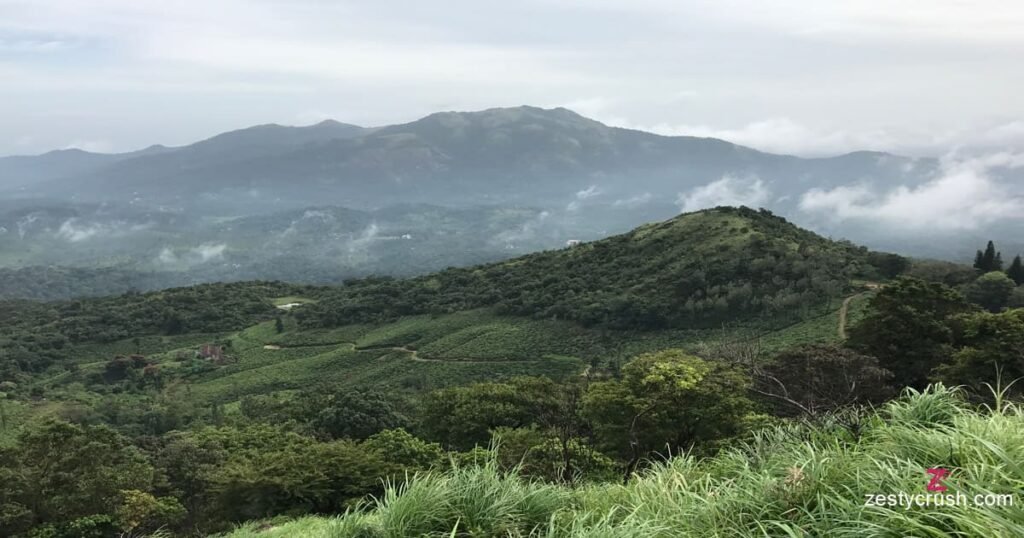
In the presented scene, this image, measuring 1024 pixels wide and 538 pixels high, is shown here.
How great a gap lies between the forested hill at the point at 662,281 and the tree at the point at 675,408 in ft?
131

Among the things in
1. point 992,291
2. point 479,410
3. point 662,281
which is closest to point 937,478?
point 479,410

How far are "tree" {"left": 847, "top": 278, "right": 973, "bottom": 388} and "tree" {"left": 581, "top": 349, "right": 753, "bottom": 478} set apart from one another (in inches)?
379

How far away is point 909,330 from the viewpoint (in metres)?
27.9

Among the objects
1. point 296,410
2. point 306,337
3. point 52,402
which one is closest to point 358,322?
point 306,337

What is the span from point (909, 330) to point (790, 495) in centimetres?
2891

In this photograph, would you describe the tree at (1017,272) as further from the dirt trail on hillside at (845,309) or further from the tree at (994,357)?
the tree at (994,357)

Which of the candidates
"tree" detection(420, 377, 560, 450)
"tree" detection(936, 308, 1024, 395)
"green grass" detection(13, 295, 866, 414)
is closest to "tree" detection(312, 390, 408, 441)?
"tree" detection(420, 377, 560, 450)

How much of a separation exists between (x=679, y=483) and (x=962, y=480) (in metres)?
2.18

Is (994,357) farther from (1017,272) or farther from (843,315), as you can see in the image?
(1017,272)

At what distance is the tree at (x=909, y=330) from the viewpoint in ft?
87.9

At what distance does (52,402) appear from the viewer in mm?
62344

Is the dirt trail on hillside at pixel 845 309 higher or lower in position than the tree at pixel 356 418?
higher

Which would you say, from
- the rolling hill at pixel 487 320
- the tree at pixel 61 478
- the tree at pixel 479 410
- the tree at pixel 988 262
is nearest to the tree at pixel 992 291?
the rolling hill at pixel 487 320

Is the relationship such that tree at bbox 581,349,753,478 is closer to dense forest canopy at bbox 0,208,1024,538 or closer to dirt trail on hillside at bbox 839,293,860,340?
dense forest canopy at bbox 0,208,1024,538
